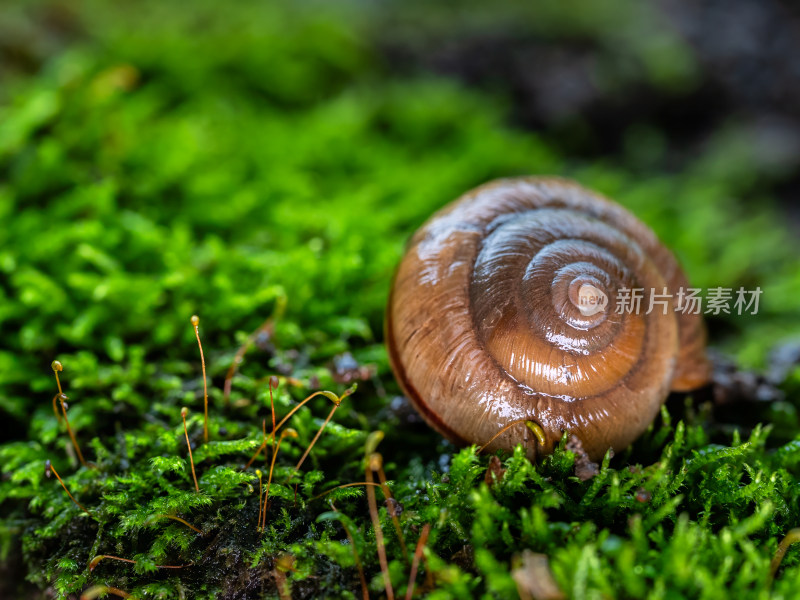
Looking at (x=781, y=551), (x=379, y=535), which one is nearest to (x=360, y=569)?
(x=379, y=535)

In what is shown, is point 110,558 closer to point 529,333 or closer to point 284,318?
point 284,318

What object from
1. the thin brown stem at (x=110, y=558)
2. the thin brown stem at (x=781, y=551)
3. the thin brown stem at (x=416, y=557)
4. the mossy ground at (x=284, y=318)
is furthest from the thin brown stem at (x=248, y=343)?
the thin brown stem at (x=781, y=551)

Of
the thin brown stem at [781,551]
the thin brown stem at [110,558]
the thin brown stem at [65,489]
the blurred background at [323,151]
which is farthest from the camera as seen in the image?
the blurred background at [323,151]

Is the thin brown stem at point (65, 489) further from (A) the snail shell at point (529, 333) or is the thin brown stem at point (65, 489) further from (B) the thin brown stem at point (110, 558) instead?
(A) the snail shell at point (529, 333)

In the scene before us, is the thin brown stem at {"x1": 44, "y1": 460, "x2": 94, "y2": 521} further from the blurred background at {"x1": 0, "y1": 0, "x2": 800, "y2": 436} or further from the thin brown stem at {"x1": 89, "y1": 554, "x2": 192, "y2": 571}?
the blurred background at {"x1": 0, "y1": 0, "x2": 800, "y2": 436}

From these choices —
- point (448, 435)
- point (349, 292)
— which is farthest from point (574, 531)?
point (349, 292)

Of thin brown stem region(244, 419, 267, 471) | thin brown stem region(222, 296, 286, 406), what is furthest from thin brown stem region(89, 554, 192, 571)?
thin brown stem region(222, 296, 286, 406)
